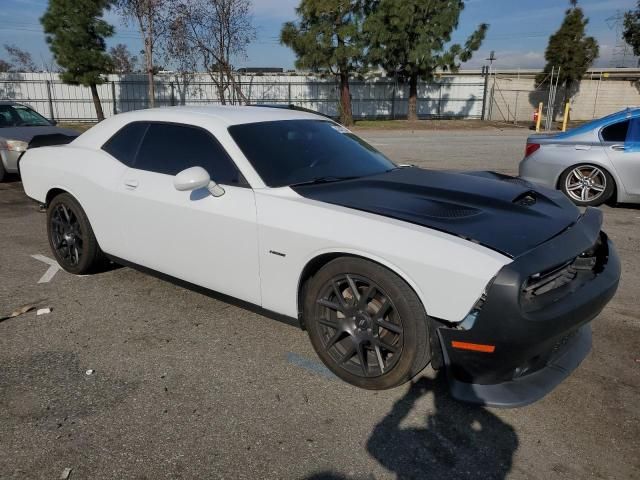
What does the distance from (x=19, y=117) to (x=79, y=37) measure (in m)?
14.9

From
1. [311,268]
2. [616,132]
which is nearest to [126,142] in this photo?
[311,268]

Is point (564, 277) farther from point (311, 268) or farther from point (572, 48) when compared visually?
point (572, 48)

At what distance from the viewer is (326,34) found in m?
27.3

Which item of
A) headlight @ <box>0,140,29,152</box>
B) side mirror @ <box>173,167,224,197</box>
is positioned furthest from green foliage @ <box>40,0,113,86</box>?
side mirror @ <box>173,167,224,197</box>

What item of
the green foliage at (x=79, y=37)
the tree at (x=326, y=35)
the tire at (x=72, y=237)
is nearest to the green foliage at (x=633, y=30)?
the tree at (x=326, y=35)

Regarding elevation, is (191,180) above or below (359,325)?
above

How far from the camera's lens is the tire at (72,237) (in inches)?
Answer: 177

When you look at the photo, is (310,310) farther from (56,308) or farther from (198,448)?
(56,308)

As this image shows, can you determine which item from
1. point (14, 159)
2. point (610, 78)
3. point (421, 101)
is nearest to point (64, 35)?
point (14, 159)

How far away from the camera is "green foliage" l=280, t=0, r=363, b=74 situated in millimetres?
27047

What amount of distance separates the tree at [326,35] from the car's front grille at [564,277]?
2609 cm

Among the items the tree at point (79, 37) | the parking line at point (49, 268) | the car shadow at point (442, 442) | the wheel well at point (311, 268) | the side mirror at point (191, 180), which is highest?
the tree at point (79, 37)

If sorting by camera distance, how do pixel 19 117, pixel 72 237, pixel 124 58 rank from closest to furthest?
1. pixel 72 237
2. pixel 19 117
3. pixel 124 58

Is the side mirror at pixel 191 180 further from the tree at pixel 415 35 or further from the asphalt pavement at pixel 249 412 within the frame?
the tree at pixel 415 35
